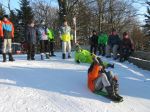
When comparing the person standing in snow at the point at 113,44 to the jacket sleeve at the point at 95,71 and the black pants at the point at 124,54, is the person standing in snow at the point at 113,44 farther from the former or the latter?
the jacket sleeve at the point at 95,71

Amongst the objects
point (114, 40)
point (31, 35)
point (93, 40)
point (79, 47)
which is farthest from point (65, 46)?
point (93, 40)

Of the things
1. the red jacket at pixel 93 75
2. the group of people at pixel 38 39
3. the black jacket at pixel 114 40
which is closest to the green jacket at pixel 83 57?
the group of people at pixel 38 39

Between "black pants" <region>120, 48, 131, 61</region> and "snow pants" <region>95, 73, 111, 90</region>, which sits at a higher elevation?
"black pants" <region>120, 48, 131, 61</region>

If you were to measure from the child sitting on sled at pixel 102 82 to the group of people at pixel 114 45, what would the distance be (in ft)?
28.1

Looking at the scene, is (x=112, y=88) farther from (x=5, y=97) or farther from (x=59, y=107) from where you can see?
(x=5, y=97)

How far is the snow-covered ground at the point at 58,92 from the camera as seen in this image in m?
9.36

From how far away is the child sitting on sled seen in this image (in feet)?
33.4

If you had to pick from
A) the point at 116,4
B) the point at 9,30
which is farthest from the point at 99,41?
the point at 116,4

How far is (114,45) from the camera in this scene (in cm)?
2066

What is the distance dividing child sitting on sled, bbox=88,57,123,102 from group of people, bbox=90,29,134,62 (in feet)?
28.1

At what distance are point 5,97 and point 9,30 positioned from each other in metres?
6.75

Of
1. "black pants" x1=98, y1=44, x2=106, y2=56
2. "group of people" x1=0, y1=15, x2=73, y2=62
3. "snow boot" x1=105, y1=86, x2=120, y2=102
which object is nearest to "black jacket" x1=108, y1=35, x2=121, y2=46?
"black pants" x1=98, y1=44, x2=106, y2=56

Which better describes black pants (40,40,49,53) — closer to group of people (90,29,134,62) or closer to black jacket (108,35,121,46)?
group of people (90,29,134,62)

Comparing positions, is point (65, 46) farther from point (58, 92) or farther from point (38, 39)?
point (58, 92)
